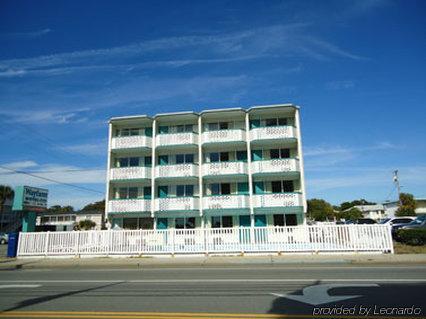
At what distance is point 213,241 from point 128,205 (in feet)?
53.0

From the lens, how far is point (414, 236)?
20.4 meters

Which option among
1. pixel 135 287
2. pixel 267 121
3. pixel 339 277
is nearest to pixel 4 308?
pixel 135 287

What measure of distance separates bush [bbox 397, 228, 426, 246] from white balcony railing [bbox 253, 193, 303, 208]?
9835mm

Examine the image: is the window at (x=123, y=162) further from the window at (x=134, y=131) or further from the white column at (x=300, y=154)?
the white column at (x=300, y=154)

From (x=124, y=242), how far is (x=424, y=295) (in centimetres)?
1544

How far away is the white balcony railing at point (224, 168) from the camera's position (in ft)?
103

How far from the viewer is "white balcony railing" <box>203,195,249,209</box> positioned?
30.8m

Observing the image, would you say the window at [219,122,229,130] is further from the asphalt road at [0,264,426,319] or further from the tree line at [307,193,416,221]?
the tree line at [307,193,416,221]

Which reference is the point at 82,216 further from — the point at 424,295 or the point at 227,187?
the point at 424,295

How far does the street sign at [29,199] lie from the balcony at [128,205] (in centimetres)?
920

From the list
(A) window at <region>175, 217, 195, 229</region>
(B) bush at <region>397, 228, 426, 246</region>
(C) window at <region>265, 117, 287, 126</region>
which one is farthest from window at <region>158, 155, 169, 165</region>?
(B) bush at <region>397, 228, 426, 246</region>

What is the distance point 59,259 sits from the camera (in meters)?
19.1

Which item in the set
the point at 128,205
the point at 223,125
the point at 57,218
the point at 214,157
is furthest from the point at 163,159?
the point at 57,218

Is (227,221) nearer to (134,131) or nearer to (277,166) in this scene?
(277,166)
